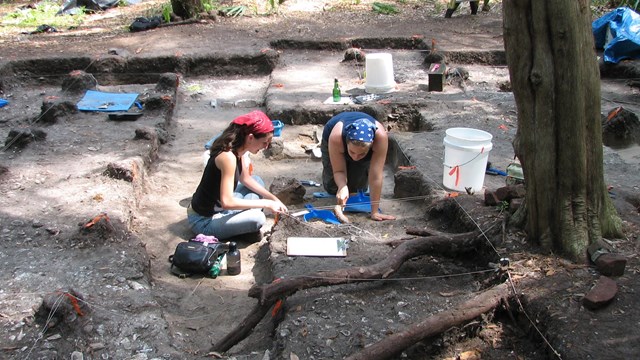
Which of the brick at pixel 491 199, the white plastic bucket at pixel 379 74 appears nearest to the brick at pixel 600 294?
the brick at pixel 491 199

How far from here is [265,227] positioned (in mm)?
4617

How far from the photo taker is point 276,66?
8672 mm

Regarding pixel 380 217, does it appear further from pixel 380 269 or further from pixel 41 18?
pixel 41 18

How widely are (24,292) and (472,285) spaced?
101 inches

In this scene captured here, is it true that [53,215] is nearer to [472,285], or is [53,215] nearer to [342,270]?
[342,270]

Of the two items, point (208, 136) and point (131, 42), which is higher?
point (131, 42)

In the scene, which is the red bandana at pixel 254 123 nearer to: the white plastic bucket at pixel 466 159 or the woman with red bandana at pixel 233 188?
the woman with red bandana at pixel 233 188

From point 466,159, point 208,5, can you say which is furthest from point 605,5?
point 466,159

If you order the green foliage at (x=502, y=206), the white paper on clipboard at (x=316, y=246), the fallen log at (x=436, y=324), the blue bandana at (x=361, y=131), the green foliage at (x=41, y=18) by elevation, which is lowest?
the white paper on clipboard at (x=316, y=246)

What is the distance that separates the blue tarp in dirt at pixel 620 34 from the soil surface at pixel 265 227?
0.71 ft

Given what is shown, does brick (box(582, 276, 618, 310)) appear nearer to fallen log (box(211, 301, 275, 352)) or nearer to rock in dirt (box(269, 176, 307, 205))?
fallen log (box(211, 301, 275, 352))

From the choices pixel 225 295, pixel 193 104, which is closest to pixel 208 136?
pixel 193 104

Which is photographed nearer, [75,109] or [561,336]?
[561,336]

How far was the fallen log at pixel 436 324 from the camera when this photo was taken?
8.38 ft
